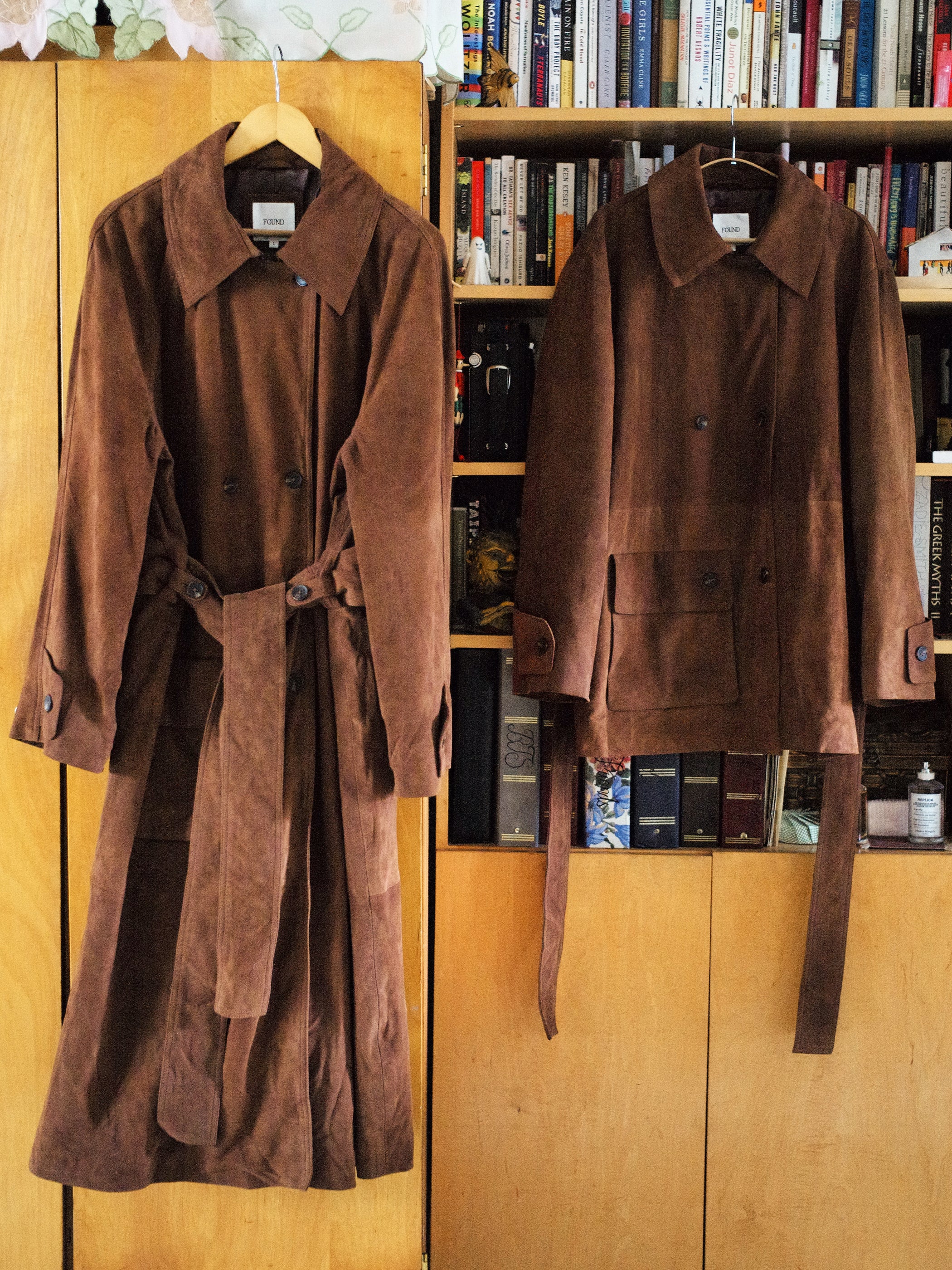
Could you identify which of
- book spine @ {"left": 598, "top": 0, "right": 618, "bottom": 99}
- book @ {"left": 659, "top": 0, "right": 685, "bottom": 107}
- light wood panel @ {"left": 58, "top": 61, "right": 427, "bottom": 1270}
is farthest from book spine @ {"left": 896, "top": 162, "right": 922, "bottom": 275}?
light wood panel @ {"left": 58, "top": 61, "right": 427, "bottom": 1270}

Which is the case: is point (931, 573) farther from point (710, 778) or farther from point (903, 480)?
point (710, 778)

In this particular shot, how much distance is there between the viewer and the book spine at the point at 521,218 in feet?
5.67

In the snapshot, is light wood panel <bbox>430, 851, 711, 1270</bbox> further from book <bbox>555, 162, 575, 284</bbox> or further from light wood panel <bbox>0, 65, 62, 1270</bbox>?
book <bbox>555, 162, 575, 284</bbox>

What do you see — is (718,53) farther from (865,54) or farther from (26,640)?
(26,640)

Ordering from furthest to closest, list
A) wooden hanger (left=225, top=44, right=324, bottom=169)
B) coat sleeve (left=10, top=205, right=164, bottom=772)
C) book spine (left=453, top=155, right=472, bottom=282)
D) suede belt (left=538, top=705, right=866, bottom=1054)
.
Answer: book spine (left=453, top=155, right=472, bottom=282), suede belt (left=538, top=705, right=866, bottom=1054), wooden hanger (left=225, top=44, right=324, bottom=169), coat sleeve (left=10, top=205, right=164, bottom=772)

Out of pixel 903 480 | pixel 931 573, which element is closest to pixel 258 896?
pixel 903 480

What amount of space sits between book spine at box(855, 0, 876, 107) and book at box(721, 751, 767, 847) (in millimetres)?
1219

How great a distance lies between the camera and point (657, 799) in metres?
1.70

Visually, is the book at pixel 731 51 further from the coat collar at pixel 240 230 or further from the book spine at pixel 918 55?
the coat collar at pixel 240 230

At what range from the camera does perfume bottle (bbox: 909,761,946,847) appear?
169 cm

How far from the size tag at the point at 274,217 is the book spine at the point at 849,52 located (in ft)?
3.46

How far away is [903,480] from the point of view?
1.49m

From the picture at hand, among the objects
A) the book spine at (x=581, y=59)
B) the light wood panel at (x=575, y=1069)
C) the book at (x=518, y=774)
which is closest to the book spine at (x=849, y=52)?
the book spine at (x=581, y=59)

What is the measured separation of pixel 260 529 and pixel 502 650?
54cm
